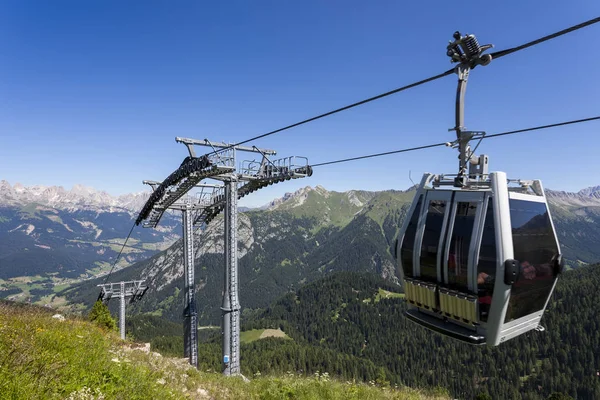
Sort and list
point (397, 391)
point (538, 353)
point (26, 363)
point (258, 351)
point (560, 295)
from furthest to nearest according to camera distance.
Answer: point (560, 295)
point (538, 353)
point (258, 351)
point (397, 391)
point (26, 363)

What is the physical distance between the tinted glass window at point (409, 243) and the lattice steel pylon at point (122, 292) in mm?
26587

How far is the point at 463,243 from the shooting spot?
21.9 feet

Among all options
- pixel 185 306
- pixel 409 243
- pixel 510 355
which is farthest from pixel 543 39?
pixel 510 355

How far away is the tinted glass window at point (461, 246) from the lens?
21.7 ft

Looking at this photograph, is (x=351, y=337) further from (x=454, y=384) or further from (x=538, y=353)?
(x=538, y=353)

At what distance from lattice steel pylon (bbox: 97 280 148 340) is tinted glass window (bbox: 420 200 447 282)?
27.2 meters

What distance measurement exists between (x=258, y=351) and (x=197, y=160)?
150837mm

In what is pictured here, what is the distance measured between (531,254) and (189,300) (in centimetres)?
2296

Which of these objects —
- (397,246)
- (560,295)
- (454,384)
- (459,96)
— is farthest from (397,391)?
(560,295)

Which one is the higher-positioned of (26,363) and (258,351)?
(26,363)

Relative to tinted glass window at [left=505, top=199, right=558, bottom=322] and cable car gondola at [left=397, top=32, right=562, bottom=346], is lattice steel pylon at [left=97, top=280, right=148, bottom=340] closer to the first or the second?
cable car gondola at [left=397, top=32, right=562, bottom=346]

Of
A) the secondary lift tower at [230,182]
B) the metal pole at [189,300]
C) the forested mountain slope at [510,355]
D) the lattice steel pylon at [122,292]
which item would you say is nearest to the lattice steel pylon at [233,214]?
the secondary lift tower at [230,182]

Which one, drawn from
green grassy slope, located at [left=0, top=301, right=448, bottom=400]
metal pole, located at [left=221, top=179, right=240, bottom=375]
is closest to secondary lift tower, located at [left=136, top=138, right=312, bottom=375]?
metal pole, located at [left=221, top=179, right=240, bottom=375]

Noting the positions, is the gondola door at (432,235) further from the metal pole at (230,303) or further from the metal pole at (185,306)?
the metal pole at (185,306)
